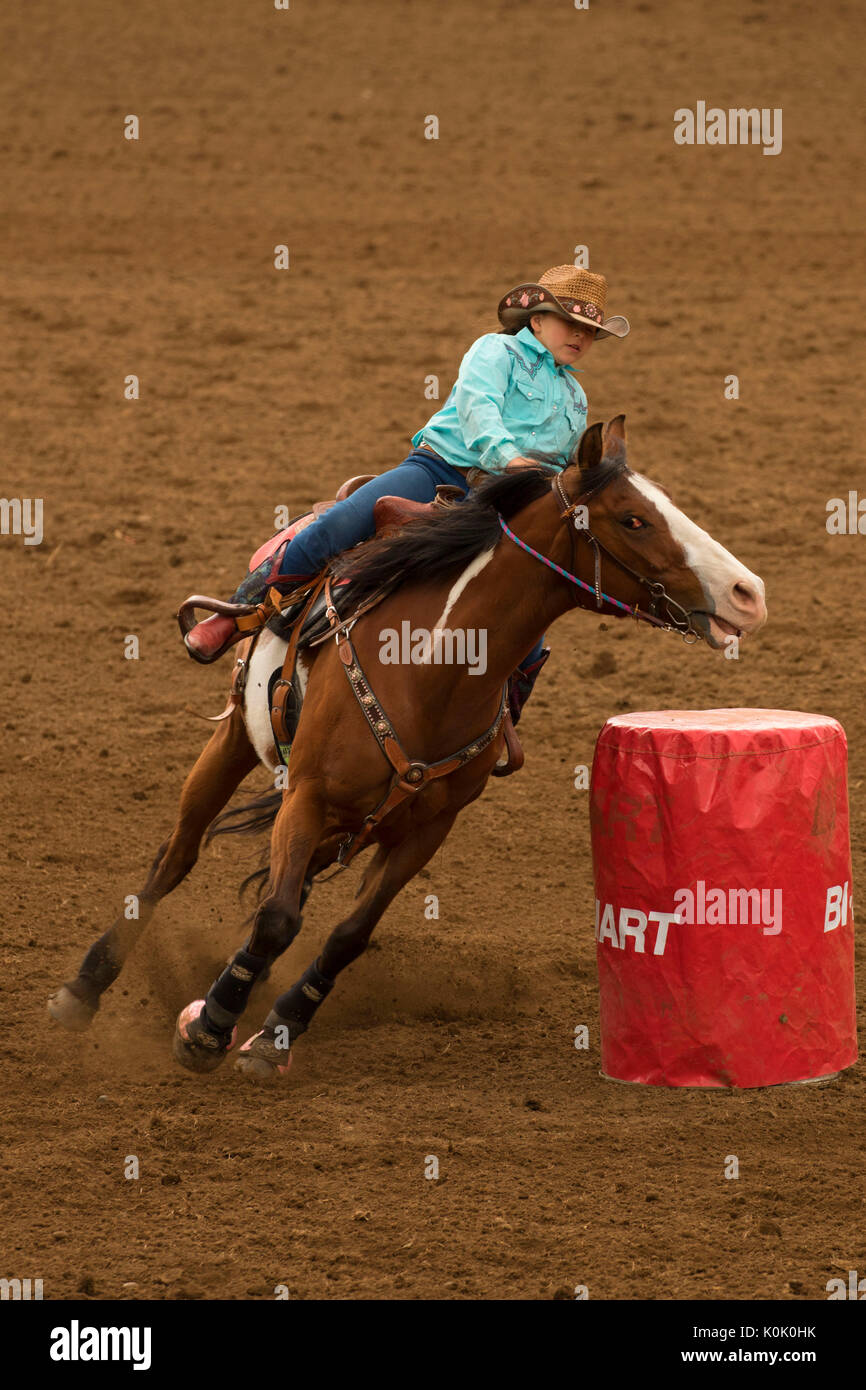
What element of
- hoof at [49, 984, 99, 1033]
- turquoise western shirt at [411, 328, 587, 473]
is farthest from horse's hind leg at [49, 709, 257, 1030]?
turquoise western shirt at [411, 328, 587, 473]

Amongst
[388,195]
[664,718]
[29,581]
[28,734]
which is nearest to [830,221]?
[388,195]

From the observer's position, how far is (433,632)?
5.33 m

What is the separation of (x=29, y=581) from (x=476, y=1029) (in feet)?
18.4

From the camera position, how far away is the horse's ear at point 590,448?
16.3 ft

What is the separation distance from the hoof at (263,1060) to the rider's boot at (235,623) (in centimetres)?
134

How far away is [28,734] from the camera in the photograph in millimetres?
9195

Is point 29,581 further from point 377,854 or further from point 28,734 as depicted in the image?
point 377,854

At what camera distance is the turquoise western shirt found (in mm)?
5508

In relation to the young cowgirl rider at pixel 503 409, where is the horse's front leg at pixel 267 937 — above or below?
below

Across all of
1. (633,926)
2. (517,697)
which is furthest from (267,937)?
(517,697)

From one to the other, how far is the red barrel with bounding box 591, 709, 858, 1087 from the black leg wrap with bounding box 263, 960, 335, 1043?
0.99 meters

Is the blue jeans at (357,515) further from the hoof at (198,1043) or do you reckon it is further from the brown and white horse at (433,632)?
the hoof at (198,1043)

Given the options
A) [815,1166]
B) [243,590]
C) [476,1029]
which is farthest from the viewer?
[476,1029]

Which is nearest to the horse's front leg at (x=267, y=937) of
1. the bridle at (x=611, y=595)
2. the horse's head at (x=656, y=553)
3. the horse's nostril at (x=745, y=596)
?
the bridle at (x=611, y=595)
